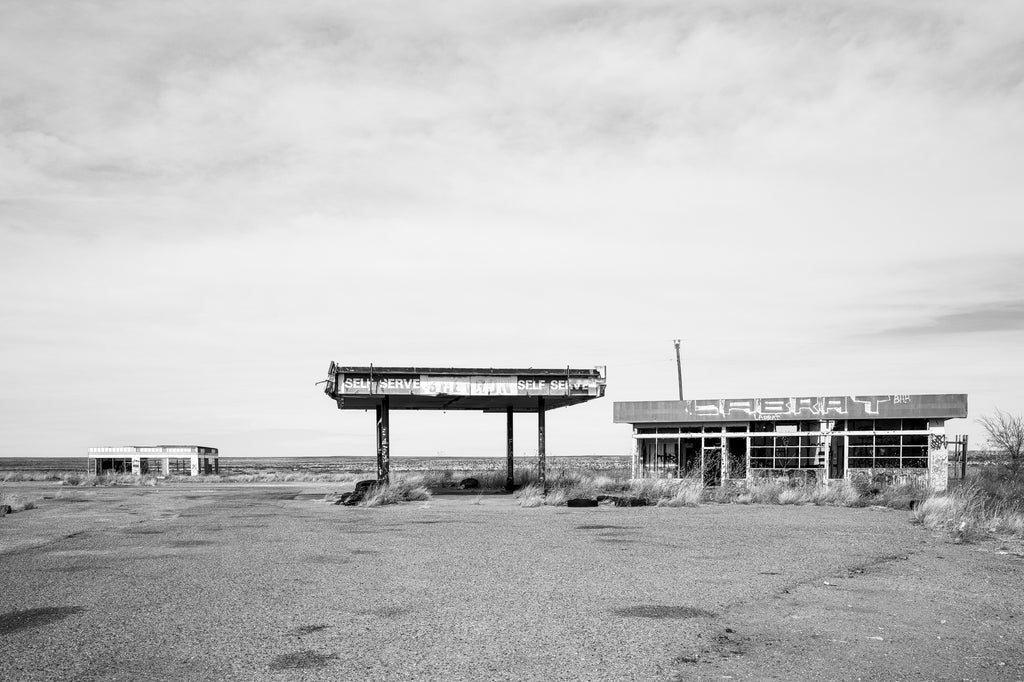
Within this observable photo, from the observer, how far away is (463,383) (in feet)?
98.8

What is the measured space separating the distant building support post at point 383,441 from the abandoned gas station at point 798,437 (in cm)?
1070

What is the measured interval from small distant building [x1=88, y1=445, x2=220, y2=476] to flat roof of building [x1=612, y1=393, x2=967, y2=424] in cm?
3474

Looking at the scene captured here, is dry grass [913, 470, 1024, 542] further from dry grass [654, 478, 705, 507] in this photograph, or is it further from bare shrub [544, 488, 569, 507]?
bare shrub [544, 488, 569, 507]

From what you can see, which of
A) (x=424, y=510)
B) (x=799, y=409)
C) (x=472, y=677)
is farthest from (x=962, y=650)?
(x=799, y=409)

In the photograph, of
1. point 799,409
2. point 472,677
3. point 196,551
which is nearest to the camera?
point 472,677

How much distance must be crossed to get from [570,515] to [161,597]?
39.5 feet

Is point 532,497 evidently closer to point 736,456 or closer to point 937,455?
point 736,456

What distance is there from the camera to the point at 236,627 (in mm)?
8062

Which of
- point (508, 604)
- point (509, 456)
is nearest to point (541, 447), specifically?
point (509, 456)

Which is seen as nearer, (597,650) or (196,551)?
(597,650)

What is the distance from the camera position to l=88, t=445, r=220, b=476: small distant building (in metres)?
59.1

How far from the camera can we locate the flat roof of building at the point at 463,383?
2914 cm

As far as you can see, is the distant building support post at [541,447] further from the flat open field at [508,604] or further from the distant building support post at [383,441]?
the flat open field at [508,604]

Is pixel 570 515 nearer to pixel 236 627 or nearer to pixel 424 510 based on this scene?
pixel 424 510
